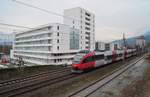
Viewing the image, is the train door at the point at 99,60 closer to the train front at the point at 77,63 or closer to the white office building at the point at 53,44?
the train front at the point at 77,63

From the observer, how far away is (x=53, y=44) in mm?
62156

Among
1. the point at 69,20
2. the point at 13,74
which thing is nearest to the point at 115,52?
the point at 13,74

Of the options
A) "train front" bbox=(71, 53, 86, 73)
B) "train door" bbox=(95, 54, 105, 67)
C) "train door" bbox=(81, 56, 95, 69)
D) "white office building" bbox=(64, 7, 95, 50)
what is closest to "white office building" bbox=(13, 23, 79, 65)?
"white office building" bbox=(64, 7, 95, 50)

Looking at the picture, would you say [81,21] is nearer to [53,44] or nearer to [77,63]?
[53,44]

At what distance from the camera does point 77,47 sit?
72875mm

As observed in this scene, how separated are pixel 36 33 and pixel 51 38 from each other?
14394 mm

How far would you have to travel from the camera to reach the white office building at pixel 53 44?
6226 cm

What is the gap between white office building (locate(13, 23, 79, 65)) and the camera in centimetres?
6226

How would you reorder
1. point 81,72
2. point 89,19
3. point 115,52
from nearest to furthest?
point 81,72
point 115,52
point 89,19

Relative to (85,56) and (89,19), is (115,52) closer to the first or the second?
(85,56)

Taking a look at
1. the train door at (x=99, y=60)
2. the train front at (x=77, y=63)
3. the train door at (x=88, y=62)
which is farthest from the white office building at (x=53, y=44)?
the train front at (x=77, y=63)

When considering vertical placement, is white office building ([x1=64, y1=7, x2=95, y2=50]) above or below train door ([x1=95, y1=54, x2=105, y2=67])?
above

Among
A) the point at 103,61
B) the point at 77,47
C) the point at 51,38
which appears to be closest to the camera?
the point at 103,61

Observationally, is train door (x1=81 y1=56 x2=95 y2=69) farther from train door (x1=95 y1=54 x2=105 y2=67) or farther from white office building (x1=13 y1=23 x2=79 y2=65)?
white office building (x1=13 y1=23 x2=79 y2=65)
